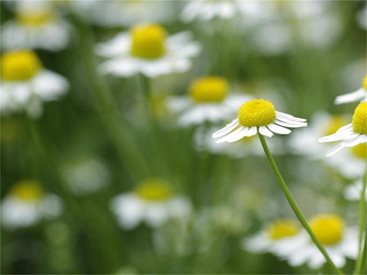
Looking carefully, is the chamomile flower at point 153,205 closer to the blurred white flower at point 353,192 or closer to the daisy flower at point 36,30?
the blurred white flower at point 353,192

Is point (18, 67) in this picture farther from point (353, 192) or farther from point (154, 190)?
point (353, 192)

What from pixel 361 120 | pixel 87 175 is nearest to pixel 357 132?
pixel 361 120

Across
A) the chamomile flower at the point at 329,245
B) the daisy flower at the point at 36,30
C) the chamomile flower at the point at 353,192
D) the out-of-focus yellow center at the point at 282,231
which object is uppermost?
the daisy flower at the point at 36,30

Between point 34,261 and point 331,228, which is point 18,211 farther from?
point 331,228

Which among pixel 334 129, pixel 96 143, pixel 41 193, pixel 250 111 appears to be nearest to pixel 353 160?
pixel 334 129

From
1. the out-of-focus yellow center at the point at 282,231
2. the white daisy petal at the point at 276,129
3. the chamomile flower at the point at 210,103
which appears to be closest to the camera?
the white daisy petal at the point at 276,129

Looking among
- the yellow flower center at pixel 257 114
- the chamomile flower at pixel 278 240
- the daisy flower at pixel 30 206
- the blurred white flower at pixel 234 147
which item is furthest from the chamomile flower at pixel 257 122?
the daisy flower at pixel 30 206
